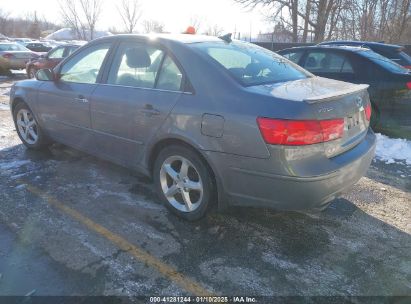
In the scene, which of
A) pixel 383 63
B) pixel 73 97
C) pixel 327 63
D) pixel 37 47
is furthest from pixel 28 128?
pixel 37 47

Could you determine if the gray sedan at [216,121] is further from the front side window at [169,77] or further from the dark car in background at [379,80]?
the dark car in background at [379,80]

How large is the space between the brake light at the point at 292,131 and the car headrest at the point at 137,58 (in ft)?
4.88

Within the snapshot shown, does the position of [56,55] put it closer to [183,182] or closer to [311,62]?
[311,62]

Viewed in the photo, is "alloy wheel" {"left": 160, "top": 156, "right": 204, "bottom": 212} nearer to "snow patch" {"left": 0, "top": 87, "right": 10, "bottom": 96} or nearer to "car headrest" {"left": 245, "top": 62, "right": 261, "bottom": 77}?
"car headrest" {"left": 245, "top": 62, "right": 261, "bottom": 77}

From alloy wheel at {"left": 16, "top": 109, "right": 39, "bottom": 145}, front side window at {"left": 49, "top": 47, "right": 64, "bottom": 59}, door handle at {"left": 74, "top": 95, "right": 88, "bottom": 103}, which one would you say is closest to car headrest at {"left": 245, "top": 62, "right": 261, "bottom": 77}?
door handle at {"left": 74, "top": 95, "right": 88, "bottom": 103}

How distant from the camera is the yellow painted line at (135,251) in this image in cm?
259

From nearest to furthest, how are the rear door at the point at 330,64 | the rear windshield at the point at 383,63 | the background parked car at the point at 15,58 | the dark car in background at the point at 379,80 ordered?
1. the dark car in background at the point at 379,80
2. the rear windshield at the point at 383,63
3. the rear door at the point at 330,64
4. the background parked car at the point at 15,58

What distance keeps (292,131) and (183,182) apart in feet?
3.90

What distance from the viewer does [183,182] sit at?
11.2 ft

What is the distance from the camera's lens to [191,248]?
9.97 feet

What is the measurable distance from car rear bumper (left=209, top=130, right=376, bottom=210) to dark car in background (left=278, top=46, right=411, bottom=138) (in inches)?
146

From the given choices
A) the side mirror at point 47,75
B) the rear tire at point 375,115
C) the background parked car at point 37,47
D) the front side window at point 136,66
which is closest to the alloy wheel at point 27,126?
the side mirror at point 47,75

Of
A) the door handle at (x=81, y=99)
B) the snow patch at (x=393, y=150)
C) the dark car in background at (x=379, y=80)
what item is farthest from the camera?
the dark car in background at (x=379, y=80)

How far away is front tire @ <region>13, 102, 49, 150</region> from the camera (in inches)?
204
